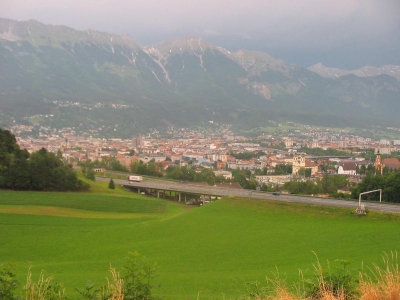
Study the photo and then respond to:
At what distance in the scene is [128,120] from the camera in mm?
157125

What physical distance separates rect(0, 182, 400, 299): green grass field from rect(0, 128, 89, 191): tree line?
5129 millimetres

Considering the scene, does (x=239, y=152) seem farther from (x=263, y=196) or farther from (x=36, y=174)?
(x=263, y=196)

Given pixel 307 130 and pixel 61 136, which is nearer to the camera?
pixel 61 136

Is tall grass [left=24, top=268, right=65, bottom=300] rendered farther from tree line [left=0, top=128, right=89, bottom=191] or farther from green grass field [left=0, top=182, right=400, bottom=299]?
tree line [left=0, top=128, right=89, bottom=191]

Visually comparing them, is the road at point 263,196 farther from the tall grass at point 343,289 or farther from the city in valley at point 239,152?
the tall grass at point 343,289

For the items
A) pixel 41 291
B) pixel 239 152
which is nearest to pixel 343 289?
pixel 41 291

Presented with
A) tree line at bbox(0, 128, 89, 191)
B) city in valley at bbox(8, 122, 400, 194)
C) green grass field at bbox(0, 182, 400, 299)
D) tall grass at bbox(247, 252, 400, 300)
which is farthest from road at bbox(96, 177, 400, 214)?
tall grass at bbox(247, 252, 400, 300)

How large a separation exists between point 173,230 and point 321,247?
8.95 metres

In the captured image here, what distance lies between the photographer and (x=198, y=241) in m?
22.7

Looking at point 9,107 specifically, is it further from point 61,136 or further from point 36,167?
point 36,167

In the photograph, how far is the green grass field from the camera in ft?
49.7

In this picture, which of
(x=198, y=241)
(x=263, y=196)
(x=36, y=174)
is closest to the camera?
(x=198, y=241)

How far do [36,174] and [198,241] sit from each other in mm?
25094

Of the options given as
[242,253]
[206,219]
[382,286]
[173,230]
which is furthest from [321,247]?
[382,286]
